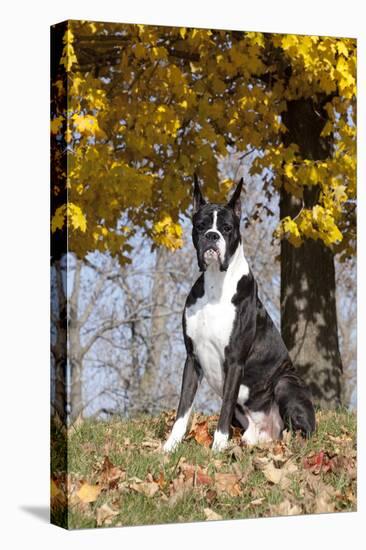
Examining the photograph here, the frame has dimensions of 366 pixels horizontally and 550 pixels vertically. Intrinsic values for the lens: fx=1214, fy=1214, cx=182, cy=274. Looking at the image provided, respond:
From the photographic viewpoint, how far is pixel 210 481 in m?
8.47

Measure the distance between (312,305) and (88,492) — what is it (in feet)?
11.5

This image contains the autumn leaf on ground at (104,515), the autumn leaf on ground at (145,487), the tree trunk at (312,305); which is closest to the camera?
the autumn leaf on ground at (104,515)

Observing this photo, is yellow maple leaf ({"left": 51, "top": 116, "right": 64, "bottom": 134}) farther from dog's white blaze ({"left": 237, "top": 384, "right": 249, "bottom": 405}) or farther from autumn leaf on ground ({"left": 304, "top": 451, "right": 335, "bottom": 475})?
autumn leaf on ground ({"left": 304, "top": 451, "right": 335, "bottom": 475})

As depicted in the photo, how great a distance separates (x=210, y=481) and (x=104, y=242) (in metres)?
2.34

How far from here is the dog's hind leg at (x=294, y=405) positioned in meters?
9.43

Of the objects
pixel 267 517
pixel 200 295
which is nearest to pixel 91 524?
pixel 267 517

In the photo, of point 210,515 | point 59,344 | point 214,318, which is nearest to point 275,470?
point 210,515

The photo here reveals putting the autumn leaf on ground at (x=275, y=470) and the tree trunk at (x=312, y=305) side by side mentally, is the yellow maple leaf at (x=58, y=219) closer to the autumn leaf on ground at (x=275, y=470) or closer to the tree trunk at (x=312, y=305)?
the autumn leaf on ground at (x=275, y=470)

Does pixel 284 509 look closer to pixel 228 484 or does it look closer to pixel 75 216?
pixel 228 484

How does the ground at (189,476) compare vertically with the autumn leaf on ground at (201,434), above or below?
below

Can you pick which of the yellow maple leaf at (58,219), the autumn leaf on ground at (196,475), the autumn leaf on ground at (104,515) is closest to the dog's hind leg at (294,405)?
the autumn leaf on ground at (196,475)

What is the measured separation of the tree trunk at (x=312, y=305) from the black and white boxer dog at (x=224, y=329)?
1237mm

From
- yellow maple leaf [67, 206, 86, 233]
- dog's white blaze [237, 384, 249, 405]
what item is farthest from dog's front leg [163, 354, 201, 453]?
yellow maple leaf [67, 206, 86, 233]

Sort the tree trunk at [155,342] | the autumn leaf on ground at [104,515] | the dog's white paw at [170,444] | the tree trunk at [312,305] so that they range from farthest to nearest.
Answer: the tree trunk at [155,342]
the tree trunk at [312,305]
the dog's white paw at [170,444]
the autumn leaf on ground at [104,515]
